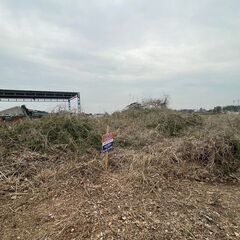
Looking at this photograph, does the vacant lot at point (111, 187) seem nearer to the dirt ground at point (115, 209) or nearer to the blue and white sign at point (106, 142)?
the dirt ground at point (115, 209)

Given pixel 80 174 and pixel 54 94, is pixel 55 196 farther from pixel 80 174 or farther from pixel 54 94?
pixel 54 94

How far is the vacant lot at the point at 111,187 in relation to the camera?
2.91m

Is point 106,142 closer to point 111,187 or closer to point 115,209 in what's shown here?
point 111,187

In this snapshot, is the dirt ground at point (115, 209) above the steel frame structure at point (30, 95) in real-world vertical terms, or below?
below

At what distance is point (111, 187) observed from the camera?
12.6ft

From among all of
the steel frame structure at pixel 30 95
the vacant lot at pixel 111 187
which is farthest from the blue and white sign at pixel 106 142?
the steel frame structure at pixel 30 95

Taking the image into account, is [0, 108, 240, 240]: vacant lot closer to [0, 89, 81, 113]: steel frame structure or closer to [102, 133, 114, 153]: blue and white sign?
[102, 133, 114, 153]: blue and white sign

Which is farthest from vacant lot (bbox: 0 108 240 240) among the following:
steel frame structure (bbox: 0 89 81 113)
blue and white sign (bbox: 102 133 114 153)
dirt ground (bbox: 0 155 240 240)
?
steel frame structure (bbox: 0 89 81 113)

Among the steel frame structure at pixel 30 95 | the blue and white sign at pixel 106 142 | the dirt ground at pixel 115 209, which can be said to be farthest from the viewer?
the steel frame structure at pixel 30 95

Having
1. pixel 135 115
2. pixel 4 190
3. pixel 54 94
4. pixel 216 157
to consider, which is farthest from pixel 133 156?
pixel 54 94

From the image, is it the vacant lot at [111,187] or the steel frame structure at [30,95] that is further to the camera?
the steel frame structure at [30,95]

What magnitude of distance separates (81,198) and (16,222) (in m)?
0.81

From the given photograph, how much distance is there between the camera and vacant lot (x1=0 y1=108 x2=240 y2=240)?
114 inches

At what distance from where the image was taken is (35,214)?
3.20 m
